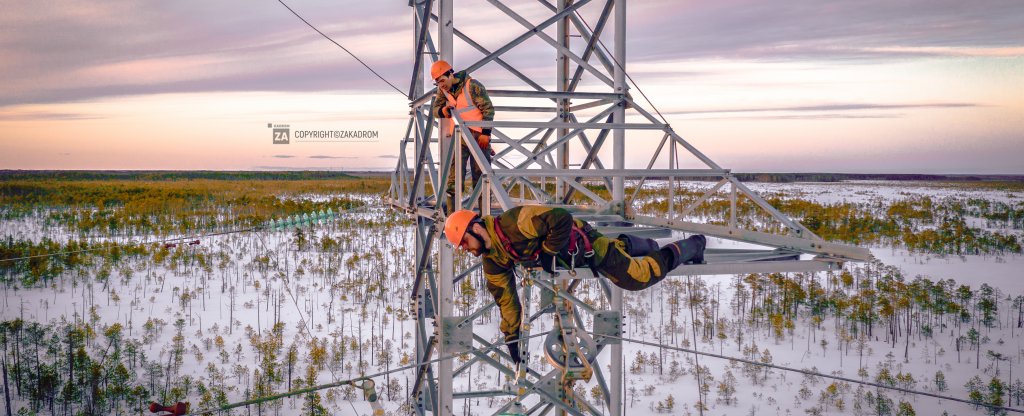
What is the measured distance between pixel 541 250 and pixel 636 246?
109cm

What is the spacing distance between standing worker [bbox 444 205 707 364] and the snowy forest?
312 centimetres

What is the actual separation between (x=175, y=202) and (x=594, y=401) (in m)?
37.7

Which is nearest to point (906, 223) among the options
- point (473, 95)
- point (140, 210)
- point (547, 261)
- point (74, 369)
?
point (473, 95)

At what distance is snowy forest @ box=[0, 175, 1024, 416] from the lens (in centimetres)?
1147

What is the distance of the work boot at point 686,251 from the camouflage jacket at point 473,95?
255 centimetres

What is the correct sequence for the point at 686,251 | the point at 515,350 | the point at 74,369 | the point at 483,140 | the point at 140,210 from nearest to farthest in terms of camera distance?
the point at 515,350, the point at 686,251, the point at 483,140, the point at 74,369, the point at 140,210

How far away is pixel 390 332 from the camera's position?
14.8 meters

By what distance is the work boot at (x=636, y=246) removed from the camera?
19.5 ft

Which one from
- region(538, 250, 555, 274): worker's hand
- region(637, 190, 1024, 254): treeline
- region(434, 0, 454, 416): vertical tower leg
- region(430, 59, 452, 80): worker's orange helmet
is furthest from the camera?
region(637, 190, 1024, 254): treeline

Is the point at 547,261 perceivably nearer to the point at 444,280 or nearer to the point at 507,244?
the point at 507,244

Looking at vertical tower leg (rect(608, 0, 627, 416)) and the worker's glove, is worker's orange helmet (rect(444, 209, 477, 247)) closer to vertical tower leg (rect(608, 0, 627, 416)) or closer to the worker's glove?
the worker's glove

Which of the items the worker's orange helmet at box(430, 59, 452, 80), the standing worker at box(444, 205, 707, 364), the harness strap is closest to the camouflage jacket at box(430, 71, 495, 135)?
the worker's orange helmet at box(430, 59, 452, 80)

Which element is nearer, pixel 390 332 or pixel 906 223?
pixel 390 332

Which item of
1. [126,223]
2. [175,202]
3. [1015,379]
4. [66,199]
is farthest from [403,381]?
[66,199]
